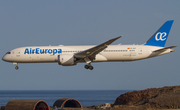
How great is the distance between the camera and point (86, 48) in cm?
3594

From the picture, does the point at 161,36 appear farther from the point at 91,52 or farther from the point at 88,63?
the point at 88,63

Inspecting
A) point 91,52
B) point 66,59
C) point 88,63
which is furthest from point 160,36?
point 66,59

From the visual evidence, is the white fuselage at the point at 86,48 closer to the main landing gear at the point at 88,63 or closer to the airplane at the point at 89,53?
the airplane at the point at 89,53

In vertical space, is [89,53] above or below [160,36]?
below

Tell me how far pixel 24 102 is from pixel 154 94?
46.0ft

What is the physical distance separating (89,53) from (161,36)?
38.1 ft

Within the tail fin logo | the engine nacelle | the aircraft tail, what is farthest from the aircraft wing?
the tail fin logo

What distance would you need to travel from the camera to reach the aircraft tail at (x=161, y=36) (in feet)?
120

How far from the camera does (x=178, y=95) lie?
23.6 meters

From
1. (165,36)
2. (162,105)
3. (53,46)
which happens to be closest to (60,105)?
(53,46)

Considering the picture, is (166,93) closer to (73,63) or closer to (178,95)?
(178,95)

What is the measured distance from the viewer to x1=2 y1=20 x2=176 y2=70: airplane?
3403 centimetres

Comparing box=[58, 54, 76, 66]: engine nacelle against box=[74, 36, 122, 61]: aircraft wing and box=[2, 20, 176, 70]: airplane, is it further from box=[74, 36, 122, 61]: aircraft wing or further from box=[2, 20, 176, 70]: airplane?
box=[74, 36, 122, 61]: aircraft wing

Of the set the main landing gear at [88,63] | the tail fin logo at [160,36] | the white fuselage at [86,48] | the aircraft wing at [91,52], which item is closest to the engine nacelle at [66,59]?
the aircraft wing at [91,52]
